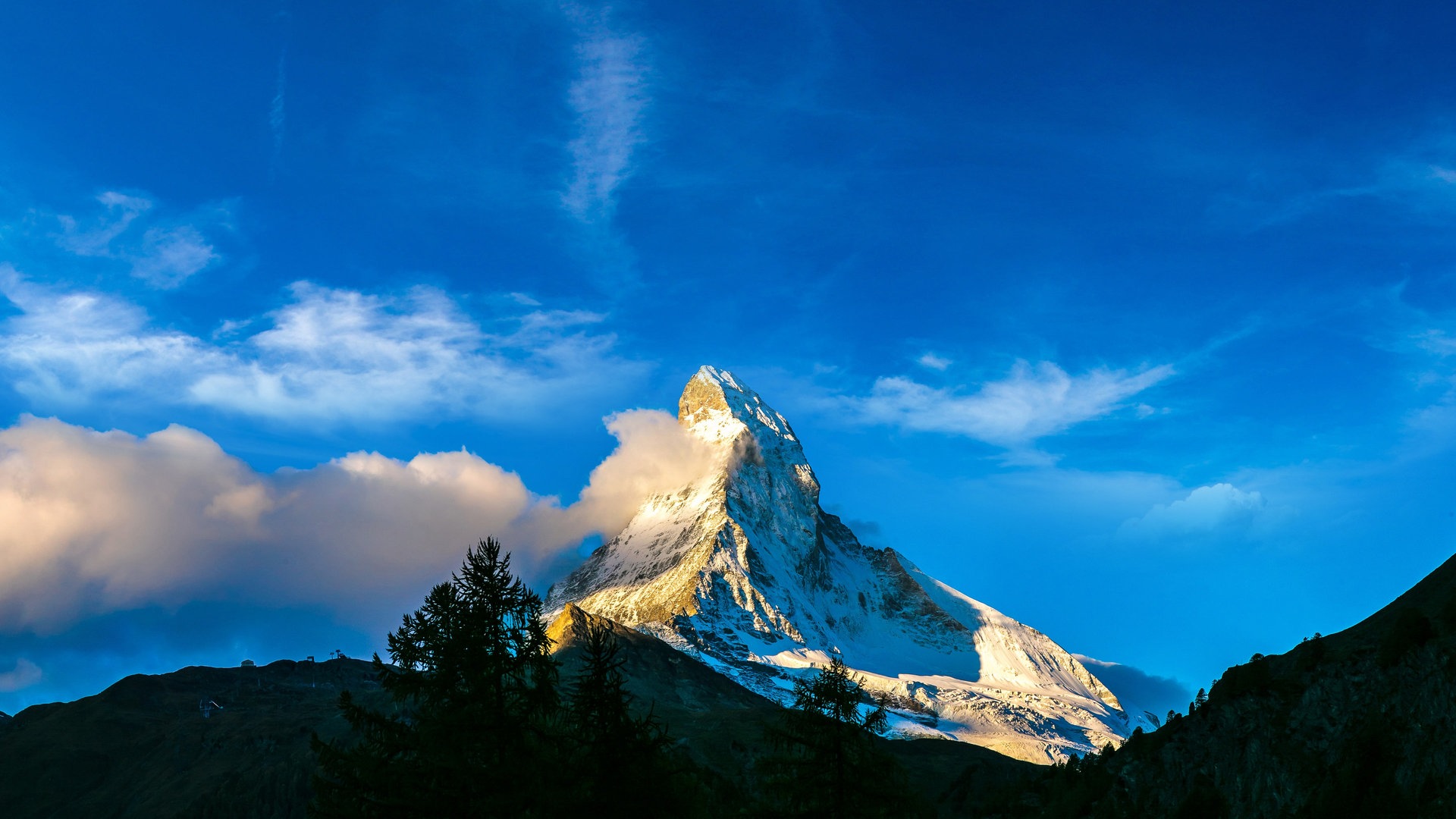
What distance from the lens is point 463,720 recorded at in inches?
1131

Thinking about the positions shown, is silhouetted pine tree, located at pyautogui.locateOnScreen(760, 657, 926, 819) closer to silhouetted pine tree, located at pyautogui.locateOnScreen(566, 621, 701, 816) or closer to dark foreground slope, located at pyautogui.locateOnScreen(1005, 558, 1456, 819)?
silhouetted pine tree, located at pyautogui.locateOnScreen(566, 621, 701, 816)

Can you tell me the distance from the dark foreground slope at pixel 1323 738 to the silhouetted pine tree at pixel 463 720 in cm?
4312

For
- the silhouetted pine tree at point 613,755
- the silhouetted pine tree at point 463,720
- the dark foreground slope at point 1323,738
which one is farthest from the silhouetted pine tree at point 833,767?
the dark foreground slope at point 1323,738

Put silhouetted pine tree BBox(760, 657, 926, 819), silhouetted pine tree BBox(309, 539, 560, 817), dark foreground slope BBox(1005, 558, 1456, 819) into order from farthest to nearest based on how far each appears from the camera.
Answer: dark foreground slope BBox(1005, 558, 1456, 819)
silhouetted pine tree BBox(760, 657, 926, 819)
silhouetted pine tree BBox(309, 539, 560, 817)

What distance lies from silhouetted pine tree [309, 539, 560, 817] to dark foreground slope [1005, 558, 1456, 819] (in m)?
43.1

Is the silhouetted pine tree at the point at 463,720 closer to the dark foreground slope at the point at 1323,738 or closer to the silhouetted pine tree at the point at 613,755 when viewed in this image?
the silhouetted pine tree at the point at 613,755

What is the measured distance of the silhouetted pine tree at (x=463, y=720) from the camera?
93.0 ft

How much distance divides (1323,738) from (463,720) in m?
51.5

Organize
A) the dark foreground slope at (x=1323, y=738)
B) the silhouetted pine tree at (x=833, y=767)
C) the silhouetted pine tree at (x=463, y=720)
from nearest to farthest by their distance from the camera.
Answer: the silhouetted pine tree at (x=463, y=720), the silhouetted pine tree at (x=833, y=767), the dark foreground slope at (x=1323, y=738)

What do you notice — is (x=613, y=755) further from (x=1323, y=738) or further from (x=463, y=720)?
(x=1323, y=738)

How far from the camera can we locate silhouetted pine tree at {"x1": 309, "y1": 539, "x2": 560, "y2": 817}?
1117 inches

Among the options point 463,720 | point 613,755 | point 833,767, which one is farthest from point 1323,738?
point 463,720

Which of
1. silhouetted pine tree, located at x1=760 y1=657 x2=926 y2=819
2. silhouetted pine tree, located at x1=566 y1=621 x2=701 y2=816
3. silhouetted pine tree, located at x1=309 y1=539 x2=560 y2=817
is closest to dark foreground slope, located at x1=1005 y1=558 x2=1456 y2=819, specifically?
silhouetted pine tree, located at x1=760 y1=657 x2=926 y2=819

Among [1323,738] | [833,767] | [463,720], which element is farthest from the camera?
[1323,738]
